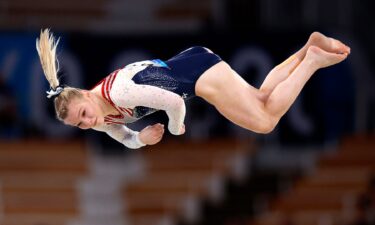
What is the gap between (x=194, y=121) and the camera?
1516 centimetres

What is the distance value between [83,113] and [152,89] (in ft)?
1.78

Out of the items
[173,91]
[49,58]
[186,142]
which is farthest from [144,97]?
[186,142]

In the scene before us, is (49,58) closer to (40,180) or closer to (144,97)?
(144,97)

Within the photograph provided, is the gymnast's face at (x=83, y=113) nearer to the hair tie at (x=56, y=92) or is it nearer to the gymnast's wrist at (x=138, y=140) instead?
the hair tie at (x=56, y=92)

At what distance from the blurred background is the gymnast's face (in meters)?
5.94

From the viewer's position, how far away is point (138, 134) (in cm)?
799

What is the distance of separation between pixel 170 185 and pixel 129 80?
22.5 ft

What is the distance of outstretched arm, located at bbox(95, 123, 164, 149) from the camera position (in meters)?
7.85

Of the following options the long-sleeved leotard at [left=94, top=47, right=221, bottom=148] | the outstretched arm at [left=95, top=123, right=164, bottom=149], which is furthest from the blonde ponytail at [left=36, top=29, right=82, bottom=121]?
the outstretched arm at [left=95, top=123, right=164, bottom=149]

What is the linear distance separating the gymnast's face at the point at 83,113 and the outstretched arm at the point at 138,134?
0.47 metres

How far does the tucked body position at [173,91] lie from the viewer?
24.7ft

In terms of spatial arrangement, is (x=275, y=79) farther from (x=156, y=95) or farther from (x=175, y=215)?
(x=175, y=215)

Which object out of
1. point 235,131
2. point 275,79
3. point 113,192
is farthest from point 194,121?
point 275,79

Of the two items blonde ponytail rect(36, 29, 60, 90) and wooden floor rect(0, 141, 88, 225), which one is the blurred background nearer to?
wooden floor rect(0, 141, 88, 225)
